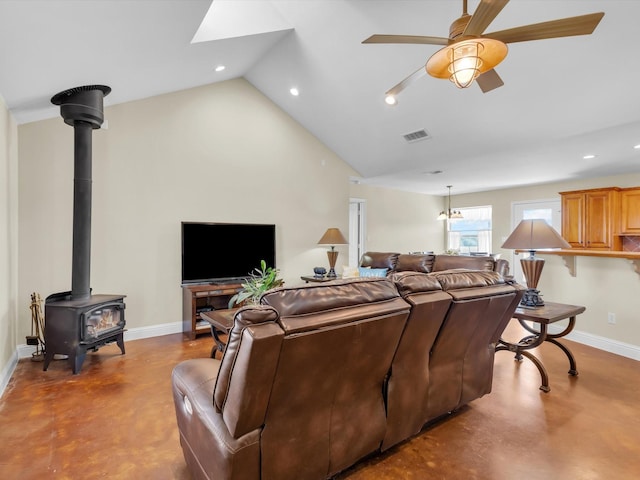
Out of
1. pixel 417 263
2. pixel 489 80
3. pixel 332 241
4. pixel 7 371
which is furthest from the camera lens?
pixel 332 241

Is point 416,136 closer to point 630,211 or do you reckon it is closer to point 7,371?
point 630,211

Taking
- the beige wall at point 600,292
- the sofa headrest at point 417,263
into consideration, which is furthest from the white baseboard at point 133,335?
the beige wall at point 600,292

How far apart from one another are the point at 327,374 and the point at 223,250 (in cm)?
351

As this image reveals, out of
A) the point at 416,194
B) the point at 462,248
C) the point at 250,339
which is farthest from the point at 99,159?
the point at 462,248

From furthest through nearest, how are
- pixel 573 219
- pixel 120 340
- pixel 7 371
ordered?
pixel 573 219 → pixel 120 340 → pixel 7 371

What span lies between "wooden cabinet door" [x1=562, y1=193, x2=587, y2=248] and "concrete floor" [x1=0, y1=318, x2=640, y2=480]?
11.3 feet

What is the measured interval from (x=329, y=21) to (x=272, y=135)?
2.04 meters

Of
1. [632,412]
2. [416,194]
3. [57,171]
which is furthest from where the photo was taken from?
[416,194]

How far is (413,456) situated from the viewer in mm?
1855

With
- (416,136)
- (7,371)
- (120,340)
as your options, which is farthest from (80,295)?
(416,136)

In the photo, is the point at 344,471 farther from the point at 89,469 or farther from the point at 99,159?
the point at 99,159

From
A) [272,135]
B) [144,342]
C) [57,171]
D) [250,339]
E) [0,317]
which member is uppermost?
[272,135]

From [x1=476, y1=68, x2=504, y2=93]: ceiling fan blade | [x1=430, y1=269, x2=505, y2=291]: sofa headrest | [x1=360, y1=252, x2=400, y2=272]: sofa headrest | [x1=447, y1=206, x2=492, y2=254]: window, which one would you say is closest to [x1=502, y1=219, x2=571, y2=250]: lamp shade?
[x1=430, y1=269, x2=505, y2=291]: sofa headrest

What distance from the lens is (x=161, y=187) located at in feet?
13.9
